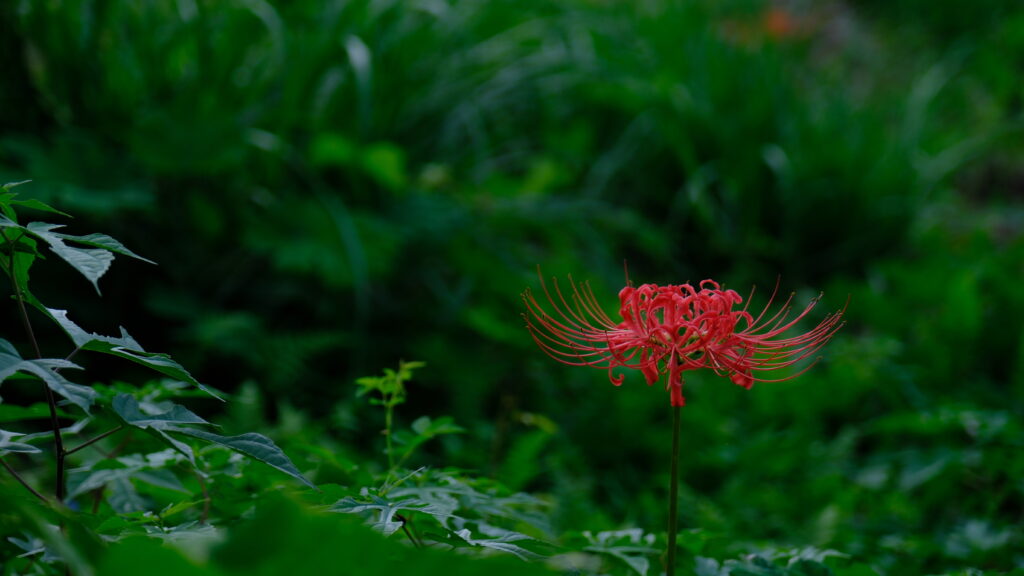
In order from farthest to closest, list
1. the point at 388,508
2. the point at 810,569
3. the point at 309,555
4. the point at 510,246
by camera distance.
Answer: the point at 510,246, the point at 810,569, the point at 388,508, the point at 309,555

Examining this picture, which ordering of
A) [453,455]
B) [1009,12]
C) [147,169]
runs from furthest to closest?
[1009,12] < [147,169] < [453,455]

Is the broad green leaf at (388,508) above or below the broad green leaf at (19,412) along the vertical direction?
below

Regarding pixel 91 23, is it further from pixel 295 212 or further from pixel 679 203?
pixel 679 203

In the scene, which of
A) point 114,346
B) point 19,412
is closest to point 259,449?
point 114,346

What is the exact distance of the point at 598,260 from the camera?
10.2 feet

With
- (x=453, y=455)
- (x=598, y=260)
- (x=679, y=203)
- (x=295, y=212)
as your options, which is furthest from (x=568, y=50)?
(x=453, y=455)

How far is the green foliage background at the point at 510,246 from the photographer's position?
2154 mm

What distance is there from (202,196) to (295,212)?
28 centimetres

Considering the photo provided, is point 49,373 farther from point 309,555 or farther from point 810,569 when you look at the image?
point 810,569

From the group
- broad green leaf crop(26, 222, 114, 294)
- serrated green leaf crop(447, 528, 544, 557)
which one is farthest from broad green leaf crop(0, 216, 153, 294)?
serrated green leaf crop(447, 528, 544, 557)

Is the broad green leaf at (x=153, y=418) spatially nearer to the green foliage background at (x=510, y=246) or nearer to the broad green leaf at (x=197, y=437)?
the broad green leaf at (x=197, y=437)

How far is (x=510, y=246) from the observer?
2.97m

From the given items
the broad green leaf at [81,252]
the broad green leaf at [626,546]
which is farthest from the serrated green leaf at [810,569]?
the broad green leaf at [81,252]

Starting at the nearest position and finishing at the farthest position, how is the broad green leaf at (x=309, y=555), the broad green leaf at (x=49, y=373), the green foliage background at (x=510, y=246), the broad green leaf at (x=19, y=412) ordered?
1. the broad green leaf at (x=309, y=555)
2. the broad green leaf at (x=49, y=373)
3. the broad green leaf at (x=19, y=412)
4. the green foliage background at (x=510, y=246)
